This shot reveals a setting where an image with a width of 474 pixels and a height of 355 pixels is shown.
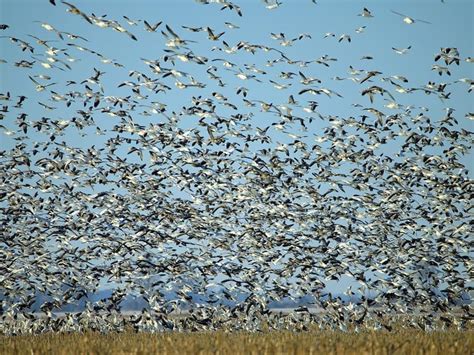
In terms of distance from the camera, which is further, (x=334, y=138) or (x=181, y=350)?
(x=334, y=138)

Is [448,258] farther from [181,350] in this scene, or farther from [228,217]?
[181,350]

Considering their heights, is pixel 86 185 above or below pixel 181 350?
above

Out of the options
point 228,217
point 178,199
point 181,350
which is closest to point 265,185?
point 228,217

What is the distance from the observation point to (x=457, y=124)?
2869 cm

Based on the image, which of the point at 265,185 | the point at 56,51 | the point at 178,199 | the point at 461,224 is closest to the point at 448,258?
the point at 461,224

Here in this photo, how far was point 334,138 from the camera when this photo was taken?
30.3m

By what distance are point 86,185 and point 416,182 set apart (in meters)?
14.9

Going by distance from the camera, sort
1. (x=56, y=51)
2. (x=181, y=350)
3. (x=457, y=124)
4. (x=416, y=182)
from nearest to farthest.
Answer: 1. (x=181, y=350)
2. (x=56, y=51)
3. (x=457, y=124)
4. (x=416, y=182)

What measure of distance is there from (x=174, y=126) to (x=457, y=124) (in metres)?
12.1

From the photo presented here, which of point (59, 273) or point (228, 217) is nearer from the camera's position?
point (59, 273)

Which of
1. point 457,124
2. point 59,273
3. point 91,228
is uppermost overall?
point 457,124

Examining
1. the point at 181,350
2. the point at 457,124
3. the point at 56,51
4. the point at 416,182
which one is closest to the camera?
the point at 181,350

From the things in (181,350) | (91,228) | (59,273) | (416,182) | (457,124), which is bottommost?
(181,350)

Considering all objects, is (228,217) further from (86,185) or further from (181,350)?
(181,350)
